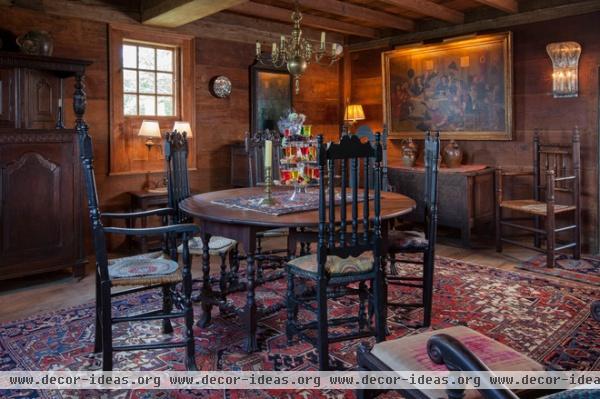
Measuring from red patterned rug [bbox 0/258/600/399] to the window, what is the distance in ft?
7.33

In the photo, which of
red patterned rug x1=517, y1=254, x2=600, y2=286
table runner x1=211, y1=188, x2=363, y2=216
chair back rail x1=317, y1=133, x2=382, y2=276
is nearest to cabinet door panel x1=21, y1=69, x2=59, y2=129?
table runner x1=211, y1=188, x2=363, y2=216

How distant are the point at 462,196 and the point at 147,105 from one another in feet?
10.8

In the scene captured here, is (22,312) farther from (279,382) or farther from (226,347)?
(279,382)

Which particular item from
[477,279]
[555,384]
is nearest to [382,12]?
[477,279]

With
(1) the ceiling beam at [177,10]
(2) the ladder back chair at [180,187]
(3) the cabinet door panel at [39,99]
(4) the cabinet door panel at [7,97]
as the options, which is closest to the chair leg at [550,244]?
(2) the ladder back chair at [180,187]

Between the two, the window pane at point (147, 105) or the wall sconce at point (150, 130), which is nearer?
the wall sconce at point (150, 130)

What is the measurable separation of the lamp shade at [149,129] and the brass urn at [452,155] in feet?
9.85

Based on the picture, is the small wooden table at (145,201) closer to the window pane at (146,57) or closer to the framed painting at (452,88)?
the window pane at (146,57)

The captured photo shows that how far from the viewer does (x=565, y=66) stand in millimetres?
4754

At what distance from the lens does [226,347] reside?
2.70 m

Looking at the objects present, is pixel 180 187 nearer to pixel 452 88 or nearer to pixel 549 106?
pixel 452 88

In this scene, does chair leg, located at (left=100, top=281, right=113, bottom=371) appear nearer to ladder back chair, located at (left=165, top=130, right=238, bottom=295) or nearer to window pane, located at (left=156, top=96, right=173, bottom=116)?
ladder back chair, located at (left=165, top=130, right=238, bottom=295)

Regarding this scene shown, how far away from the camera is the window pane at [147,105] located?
509 centimetres

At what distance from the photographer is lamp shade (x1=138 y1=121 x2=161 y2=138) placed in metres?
4.79
